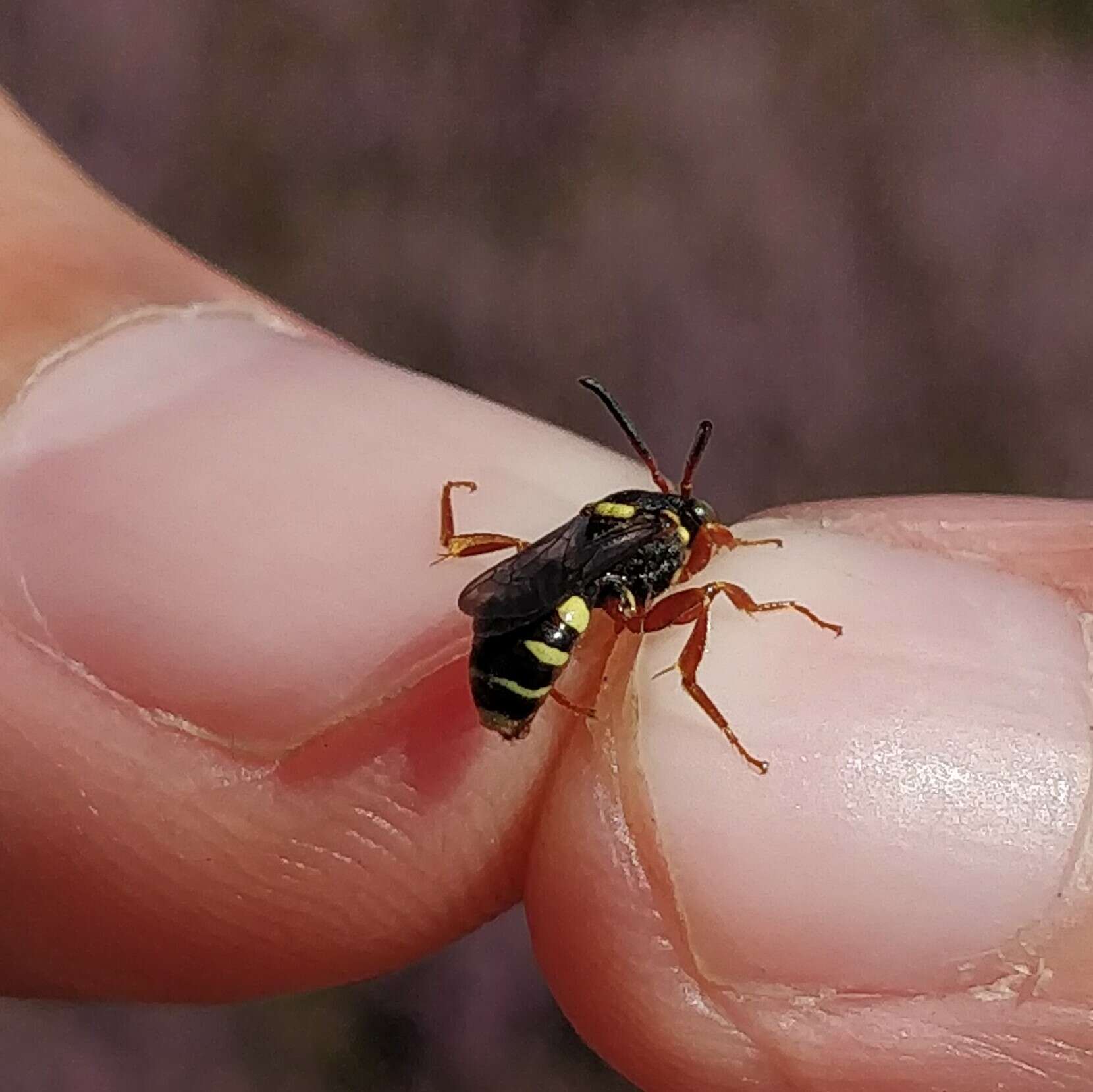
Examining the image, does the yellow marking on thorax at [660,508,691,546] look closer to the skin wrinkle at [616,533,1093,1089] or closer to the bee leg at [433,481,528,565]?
the bee leg at [433,481,528,565]

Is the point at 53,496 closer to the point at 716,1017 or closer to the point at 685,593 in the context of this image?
the point at 685,593

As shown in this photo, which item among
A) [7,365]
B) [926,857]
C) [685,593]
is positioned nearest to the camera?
[926,857]

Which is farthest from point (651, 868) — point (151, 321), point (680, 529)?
point (151, 321)

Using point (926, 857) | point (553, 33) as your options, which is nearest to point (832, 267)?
point (553, 33)

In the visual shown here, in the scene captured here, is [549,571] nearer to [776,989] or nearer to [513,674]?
[513,674]

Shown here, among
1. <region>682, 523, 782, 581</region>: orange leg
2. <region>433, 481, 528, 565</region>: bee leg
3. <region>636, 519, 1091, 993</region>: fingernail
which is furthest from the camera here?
<region>682, 523, 782, 581</region>: orange leg

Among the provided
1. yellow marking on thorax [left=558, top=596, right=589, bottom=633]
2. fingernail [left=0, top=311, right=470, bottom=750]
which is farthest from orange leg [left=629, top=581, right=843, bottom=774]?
fingernail [left=0, top=311, right=470, bottom=750]
